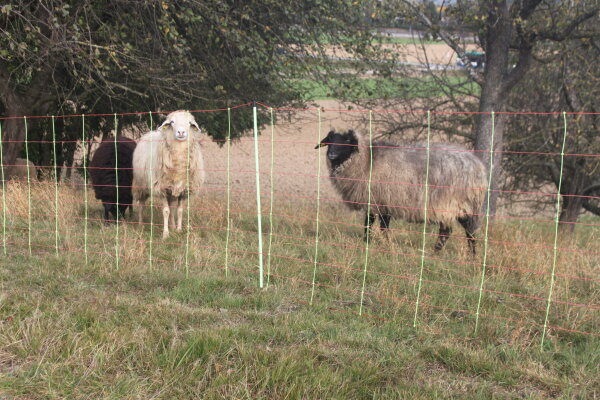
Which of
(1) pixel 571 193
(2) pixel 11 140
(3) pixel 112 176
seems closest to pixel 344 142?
(3) pixel 112 176

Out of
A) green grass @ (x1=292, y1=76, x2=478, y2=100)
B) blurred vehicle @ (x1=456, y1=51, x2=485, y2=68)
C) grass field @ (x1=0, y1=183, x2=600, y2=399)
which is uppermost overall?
blurred vehicle @ (x1=456, y1=51, x2=485, y2=68)

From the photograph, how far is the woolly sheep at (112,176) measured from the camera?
30.5ft

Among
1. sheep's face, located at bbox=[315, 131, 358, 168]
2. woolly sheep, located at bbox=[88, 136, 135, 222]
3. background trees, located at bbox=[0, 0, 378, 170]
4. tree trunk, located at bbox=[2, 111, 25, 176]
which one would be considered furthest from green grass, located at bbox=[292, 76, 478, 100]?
tree trunk, located at bbox=[2, 111, 25, 176]

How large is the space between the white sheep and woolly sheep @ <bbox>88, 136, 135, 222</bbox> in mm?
448

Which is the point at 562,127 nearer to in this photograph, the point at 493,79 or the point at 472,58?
the point at 493,79

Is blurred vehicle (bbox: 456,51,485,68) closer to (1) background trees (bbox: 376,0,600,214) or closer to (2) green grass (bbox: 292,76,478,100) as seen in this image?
(2) green grass (bbox: 292,76,478,100)

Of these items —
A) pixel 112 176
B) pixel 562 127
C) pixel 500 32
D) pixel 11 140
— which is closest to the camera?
pixel 112 176

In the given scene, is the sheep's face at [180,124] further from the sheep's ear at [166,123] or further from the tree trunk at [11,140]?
the tree trunk at [11,140]

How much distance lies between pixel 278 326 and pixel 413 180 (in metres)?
4.42

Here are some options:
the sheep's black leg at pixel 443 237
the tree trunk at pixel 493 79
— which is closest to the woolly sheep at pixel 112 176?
the sheep's black leg at pixel 443 237

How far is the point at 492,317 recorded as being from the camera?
16.5ft

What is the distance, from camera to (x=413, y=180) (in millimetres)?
8430

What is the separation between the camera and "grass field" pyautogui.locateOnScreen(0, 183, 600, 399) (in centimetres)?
382

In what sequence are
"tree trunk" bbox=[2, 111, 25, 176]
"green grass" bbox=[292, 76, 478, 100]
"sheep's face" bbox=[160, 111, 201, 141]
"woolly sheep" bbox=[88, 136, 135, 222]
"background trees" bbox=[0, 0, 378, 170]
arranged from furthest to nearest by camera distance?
"tree trunk" bbox=[2, 111, 25, 176] < "green grass" bbox=[292, 76, 478, 100] < "woolly sheep" bbox=[88, 136, 135, 222] < "background trees" bbox=[0, 0, 378, 170] < "sheep's face" bbox=[160, 111, 201, 141]
